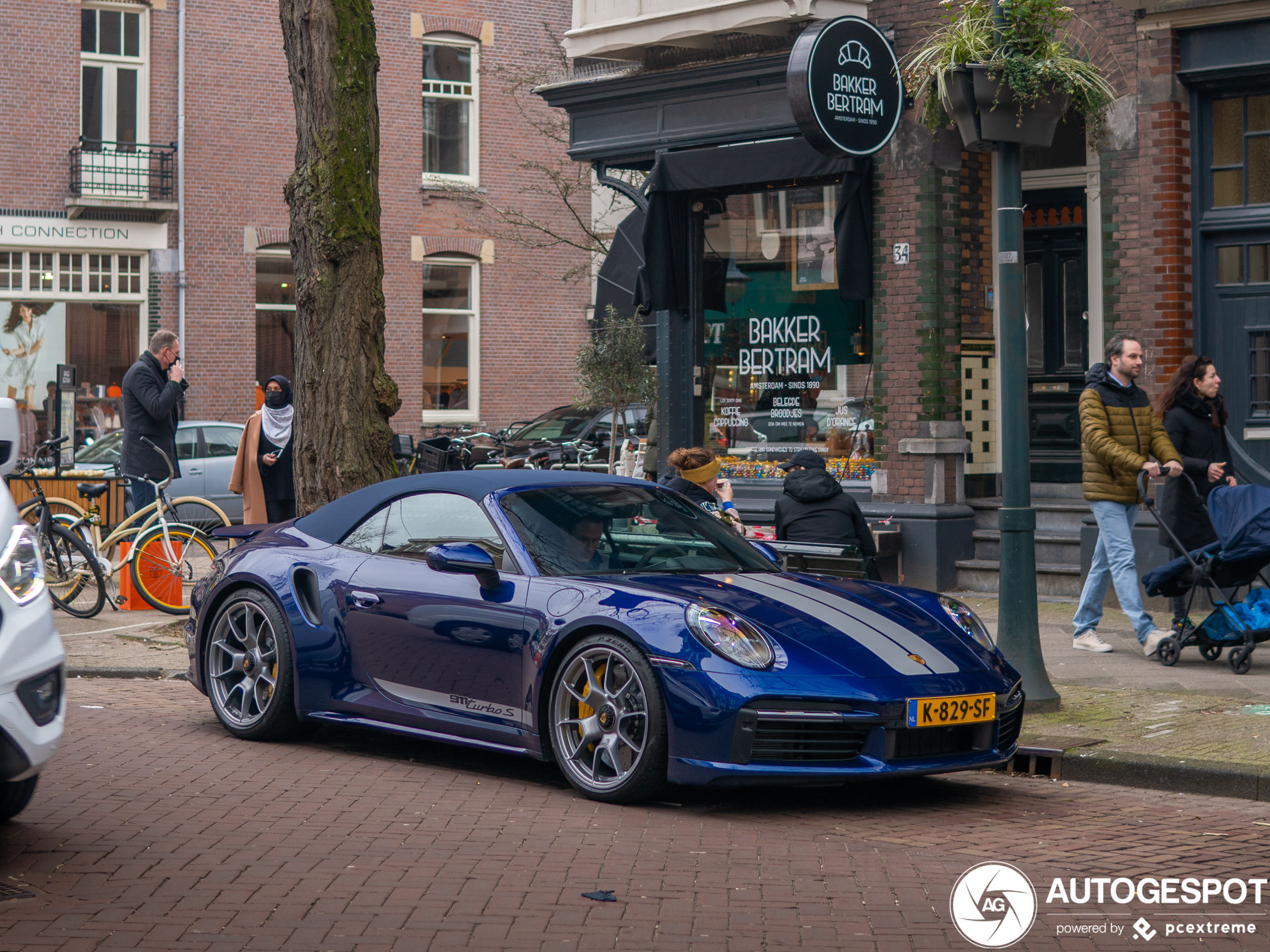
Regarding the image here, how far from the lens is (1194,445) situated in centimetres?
1060

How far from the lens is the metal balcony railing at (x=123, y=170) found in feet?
86.6

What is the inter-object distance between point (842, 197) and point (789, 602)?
7937mm

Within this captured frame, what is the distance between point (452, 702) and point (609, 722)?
0.87 m

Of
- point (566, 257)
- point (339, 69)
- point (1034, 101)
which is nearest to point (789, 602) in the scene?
point (1034, 101)

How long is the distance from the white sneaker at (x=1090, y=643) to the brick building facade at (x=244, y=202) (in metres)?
20.2

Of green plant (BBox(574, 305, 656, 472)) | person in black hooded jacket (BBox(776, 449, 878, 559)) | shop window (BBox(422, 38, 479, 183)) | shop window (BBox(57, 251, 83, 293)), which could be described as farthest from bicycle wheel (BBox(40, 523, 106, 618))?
shop window (BBox(422, 38, 479, 183))

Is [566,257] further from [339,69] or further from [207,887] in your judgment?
[207,887]

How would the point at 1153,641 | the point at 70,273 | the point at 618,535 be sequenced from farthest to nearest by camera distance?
the point at 70,273
the point at 1153,641
the point at 618,535

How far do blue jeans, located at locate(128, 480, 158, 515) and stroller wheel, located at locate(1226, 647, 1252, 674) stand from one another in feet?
27.3

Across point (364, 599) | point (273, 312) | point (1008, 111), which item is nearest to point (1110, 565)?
point (1008, 111)

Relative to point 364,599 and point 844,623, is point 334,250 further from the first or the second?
point 844,623

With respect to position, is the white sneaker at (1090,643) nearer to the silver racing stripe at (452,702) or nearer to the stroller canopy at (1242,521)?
the stroller canopy at (1242,521)

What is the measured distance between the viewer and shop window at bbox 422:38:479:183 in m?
29.8

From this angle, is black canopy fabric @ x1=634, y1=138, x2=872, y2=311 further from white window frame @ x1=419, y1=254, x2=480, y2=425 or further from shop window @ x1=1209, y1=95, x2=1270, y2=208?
white window frame @ x1=419, y1=254, x2=480, y2=425
